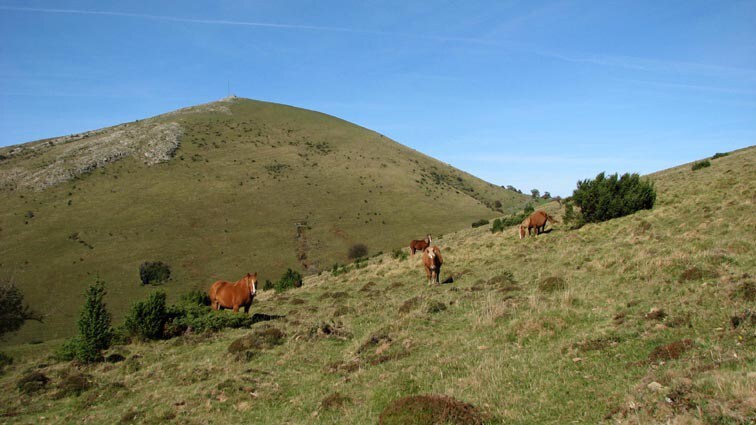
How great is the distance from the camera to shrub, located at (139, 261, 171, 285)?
2259 inches

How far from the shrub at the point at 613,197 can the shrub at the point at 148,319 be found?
81.7 ft

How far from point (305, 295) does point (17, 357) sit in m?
13.4

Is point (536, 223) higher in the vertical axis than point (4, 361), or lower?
higher

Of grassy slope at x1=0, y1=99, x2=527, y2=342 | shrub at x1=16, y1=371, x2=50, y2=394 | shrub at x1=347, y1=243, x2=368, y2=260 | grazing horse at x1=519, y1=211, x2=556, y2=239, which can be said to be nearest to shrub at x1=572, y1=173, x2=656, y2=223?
grazing horse at x1=519, y1=211, x2=556, y2=239

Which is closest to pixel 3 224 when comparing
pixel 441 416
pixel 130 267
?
pixel 130 267

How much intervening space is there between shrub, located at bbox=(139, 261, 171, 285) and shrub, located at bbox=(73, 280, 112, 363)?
4778 cm

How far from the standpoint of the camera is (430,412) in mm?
5984

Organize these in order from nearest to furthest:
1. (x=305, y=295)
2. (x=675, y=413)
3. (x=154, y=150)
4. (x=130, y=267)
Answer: (x=675, y=413) → (x=305, y=295) → (x=130, y=267) → (x=154, y=150)

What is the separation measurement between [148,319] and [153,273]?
162ft

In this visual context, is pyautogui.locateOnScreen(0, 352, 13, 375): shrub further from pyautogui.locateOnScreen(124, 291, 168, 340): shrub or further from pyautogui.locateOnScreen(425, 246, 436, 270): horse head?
pyautogui.locateOnScreen(425, 246, 436, 270): horse head

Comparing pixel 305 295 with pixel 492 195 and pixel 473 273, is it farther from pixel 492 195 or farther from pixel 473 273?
pixel 492 195

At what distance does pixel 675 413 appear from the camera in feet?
15.5

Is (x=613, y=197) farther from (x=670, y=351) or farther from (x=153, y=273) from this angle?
(x=153, y=273)

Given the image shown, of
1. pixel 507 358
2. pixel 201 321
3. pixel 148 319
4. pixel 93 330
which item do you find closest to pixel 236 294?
pixel 201 321
